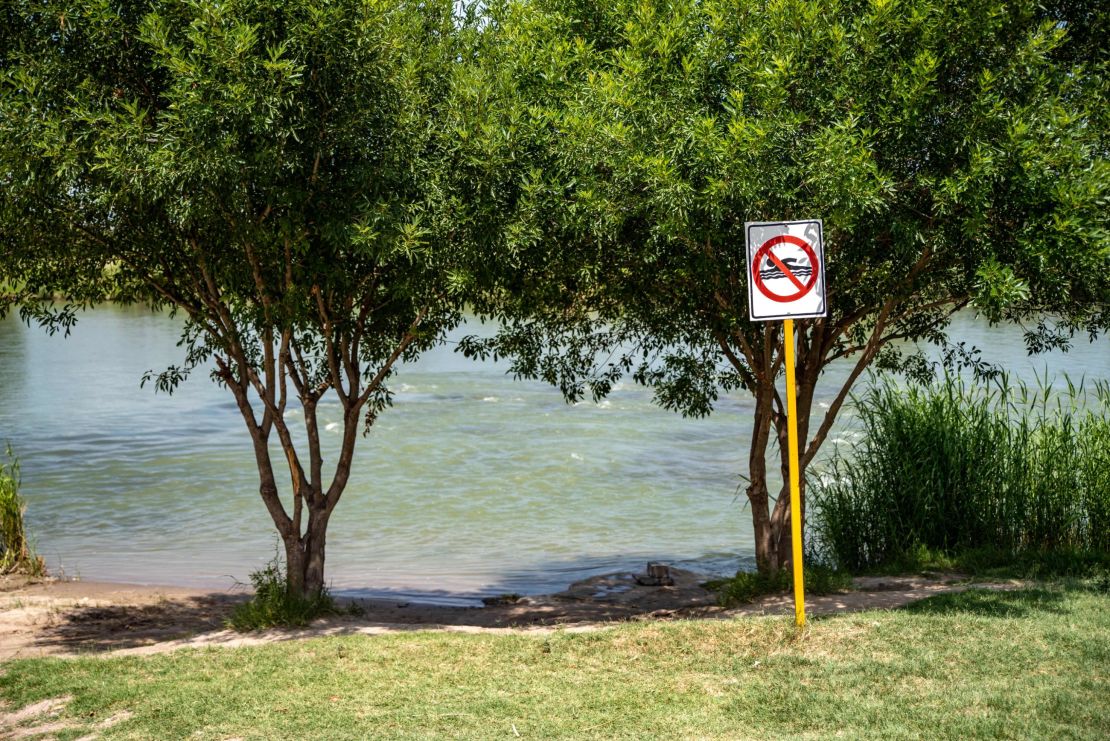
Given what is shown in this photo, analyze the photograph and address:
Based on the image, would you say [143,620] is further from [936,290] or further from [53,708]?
[936,290]

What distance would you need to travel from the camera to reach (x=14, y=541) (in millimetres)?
14477

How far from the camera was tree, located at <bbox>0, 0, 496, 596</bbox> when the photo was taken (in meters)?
8.68

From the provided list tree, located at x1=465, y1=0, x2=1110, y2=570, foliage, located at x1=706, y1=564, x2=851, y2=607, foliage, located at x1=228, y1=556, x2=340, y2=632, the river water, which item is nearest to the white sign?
tree, located at x1=465, y1=0, x2=1110, y2=570

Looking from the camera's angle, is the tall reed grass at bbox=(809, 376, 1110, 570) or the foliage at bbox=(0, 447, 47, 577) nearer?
the tall reed grass at bbox=(809, 376, 1110, 570)

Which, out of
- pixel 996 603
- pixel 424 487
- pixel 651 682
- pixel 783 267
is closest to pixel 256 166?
pixel 783 267

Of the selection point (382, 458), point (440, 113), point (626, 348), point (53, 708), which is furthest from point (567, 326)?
point (626, 348)

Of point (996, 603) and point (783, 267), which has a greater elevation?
point (783, 267)

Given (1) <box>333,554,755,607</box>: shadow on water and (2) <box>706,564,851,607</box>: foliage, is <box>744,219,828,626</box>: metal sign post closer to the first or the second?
(2) <box>706,564,851,607</box>: foliage

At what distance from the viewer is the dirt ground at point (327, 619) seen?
33.8ft

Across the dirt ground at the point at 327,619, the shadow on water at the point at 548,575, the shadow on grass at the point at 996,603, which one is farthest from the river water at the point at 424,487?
the shadow on grass at the point at 996,603

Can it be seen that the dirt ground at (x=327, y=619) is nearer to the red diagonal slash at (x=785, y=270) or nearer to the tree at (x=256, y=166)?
the tree at (x=256, y=166)

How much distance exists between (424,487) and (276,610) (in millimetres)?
12086

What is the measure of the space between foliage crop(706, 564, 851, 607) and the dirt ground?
0.19 meters

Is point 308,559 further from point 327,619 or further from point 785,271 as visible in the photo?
point 785,271
